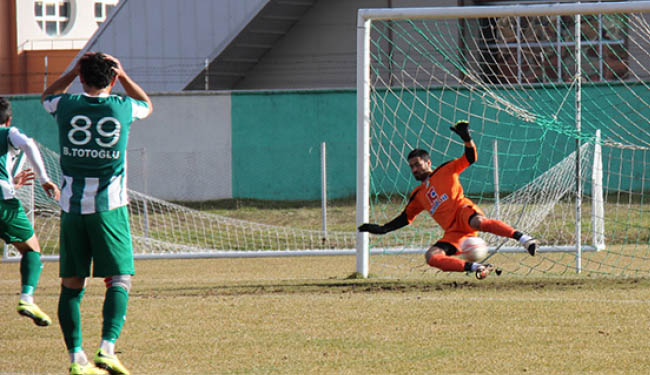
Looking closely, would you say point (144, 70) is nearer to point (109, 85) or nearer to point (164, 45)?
point (164, 45)

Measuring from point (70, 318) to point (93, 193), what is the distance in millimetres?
782

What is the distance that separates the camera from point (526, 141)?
19672 mm

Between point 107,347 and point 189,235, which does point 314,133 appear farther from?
point 107,347

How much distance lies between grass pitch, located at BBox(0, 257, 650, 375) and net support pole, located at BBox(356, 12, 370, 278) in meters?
0.41

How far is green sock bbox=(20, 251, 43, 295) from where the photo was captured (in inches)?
306

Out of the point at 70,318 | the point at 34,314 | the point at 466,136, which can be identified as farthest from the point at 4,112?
the point at 466,136

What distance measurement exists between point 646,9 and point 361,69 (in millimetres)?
3248

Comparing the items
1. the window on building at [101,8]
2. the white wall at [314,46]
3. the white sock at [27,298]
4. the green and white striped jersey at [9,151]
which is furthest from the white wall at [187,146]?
the window on building at [101,8]

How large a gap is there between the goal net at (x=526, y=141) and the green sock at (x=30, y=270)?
430 centimetres

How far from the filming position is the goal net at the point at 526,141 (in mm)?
11547

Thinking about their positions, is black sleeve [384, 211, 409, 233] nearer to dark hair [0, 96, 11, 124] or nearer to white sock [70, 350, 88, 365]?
dark hair [0, 96, 11, 124]

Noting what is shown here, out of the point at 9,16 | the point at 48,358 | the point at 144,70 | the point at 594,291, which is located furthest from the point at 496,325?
the point at 9,16

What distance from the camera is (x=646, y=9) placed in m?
10.5

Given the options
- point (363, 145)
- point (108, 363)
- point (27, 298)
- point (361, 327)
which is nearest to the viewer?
point (108, 363)
